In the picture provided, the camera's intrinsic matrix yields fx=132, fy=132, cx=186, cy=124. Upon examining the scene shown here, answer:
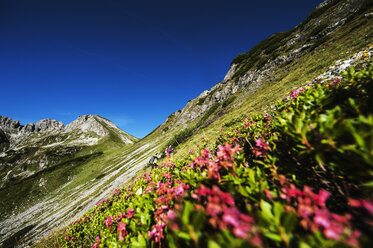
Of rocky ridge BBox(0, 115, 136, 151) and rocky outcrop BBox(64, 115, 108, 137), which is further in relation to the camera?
rocky outcrop BBox(64, 115, 108, 137)

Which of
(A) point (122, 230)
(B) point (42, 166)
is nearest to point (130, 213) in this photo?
(A) point (122, 230)

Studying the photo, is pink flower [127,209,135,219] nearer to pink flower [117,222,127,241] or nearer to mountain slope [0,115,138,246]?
pink flower [117,222,127,241]

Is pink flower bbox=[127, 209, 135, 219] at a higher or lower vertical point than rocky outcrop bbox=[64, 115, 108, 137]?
lower

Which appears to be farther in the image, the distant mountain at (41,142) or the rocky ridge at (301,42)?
the distant mountain at (41,142)

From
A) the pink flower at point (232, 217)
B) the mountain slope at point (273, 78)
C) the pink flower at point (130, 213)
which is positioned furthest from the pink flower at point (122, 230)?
the mountain slope at point (273, 78)

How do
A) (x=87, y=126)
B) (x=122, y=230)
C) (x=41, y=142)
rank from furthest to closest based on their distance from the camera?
(x=87, y=126)
(x=41, y=142)
(x=122, y=230)

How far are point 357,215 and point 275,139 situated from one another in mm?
1196

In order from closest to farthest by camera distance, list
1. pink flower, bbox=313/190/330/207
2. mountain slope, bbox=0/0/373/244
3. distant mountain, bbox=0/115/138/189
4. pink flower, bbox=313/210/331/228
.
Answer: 1. pink flower, bbox=313/210/331/228
2. pink flower, bbox=313/190/330/207
3. mountain slope, bbox=0/0/373/244
4. distant mountain, bbox=0/115/138/189

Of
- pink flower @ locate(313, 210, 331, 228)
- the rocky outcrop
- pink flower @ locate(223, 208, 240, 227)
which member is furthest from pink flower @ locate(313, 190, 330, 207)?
the rocky outcrop

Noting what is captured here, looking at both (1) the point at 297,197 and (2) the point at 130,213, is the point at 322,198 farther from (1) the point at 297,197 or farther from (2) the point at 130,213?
(2) the point at 130,213

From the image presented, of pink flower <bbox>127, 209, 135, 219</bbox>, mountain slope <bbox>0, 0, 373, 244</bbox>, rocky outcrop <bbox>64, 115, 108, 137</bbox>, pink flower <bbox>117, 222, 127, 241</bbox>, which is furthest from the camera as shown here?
rocky outcrop <bbox>64, 115, 108, 137</bbox>

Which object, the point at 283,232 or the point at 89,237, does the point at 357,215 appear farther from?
the point at 89,237

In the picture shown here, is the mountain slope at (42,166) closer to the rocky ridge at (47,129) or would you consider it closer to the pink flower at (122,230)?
the rocky ridge at (47,129)

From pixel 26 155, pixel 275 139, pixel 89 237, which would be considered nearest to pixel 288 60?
pixel 275 139
